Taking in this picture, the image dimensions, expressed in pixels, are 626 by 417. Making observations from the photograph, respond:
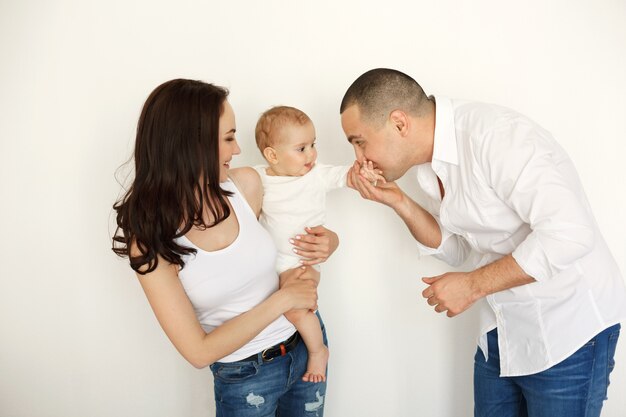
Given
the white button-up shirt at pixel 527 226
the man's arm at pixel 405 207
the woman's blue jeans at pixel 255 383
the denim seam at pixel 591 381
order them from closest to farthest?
the white button-up shirt at pixel 527 226 < the denim seam at pixel 591 381 < the woman's blue jeans at pixel 255 383 < the man's arm at pixel 405 207

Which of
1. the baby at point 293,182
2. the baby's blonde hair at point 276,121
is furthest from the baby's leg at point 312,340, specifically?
the baby's blonde hair at point 276,121

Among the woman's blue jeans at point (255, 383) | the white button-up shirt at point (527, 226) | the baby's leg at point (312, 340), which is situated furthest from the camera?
the baby's leg at point (312, 340)

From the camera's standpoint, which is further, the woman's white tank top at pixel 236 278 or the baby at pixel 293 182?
the baby at pixel 293 182

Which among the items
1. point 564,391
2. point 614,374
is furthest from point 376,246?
point 614,374

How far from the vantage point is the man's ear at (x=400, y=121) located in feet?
5.90

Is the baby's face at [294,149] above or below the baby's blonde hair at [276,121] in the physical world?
below

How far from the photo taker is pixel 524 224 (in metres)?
1.72

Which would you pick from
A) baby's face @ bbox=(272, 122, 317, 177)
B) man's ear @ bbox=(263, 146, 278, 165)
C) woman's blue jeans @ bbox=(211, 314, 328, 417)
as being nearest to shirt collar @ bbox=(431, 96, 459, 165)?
baby's face @ bbox=(272, 122, 317, 177)

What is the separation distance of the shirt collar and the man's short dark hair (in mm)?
58

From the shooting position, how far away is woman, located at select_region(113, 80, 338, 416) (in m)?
1.60

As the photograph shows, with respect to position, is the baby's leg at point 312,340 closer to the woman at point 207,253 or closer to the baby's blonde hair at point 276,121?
the woman at point 207,253

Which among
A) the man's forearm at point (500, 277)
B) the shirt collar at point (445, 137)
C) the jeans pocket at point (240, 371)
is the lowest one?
the jeans pocket at point (240, 371)

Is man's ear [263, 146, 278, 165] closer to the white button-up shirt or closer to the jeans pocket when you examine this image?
the white button-up shirt

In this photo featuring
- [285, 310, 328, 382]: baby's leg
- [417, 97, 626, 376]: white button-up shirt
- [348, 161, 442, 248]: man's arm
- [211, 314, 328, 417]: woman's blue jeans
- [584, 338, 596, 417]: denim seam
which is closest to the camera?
[417, 97, 626, 376]: white button-up shirt
